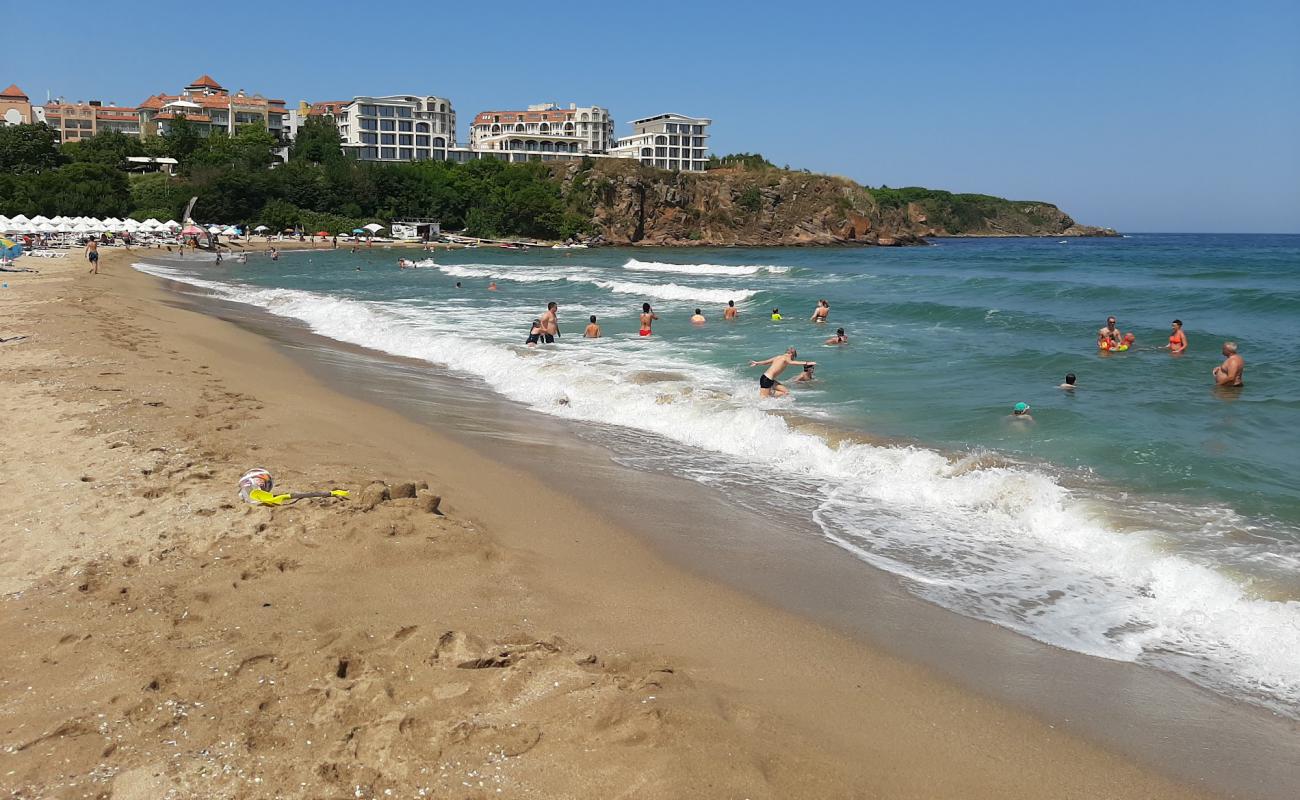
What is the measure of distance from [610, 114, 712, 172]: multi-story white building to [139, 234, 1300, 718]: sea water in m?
107

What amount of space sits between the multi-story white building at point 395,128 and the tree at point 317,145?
727 cm

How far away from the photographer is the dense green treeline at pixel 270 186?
231ft

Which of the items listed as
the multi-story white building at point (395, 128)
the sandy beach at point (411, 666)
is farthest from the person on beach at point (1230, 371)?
the multi-story white building at point (395, 128)

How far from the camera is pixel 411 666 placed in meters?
4.09

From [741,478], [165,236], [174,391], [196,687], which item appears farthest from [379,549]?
[165,236]

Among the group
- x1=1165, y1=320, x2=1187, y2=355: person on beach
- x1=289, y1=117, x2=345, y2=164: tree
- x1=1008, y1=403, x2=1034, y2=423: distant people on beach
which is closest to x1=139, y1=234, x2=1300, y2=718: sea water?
x1=1008, y1=403, x2=1034, y2=423: distant people on beach

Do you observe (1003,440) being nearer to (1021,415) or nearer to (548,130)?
(1021,415)

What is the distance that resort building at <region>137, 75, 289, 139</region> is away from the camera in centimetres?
11056

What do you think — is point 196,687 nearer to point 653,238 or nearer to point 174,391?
point 174,391

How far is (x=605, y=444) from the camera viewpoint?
32.2 feet

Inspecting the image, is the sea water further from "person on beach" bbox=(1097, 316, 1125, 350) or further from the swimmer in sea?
the swimmer in sea

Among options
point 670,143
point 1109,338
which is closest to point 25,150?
point 670,143

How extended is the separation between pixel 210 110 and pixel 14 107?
24543mm

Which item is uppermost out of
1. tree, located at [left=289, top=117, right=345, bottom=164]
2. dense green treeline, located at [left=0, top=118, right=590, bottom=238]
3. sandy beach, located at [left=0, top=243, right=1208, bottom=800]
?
tree, located at [left=289, top=117, right=345, bottom=164]
